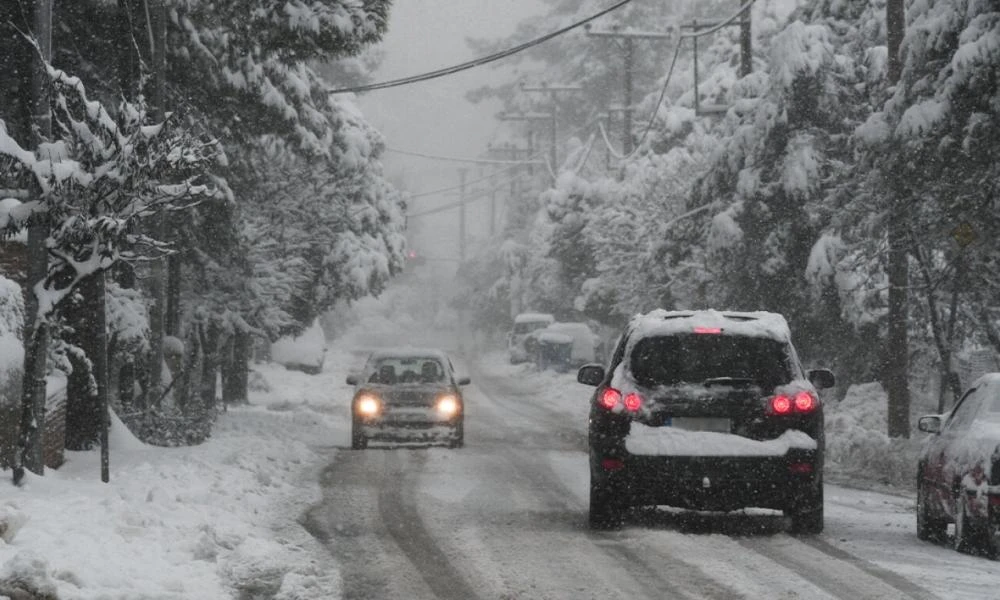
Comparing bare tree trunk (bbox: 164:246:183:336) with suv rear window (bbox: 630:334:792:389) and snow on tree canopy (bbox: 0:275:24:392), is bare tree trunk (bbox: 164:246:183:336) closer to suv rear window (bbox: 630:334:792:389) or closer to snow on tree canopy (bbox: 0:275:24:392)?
snow on tree canopy (bbox: 0:275:24:392)

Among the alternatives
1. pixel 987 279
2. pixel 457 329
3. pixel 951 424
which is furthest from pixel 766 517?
A: pixel 457 329

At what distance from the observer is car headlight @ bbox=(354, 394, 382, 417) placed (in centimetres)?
2017

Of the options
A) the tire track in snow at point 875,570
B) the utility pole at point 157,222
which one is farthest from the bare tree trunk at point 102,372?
the tire track in snow at point 875,570

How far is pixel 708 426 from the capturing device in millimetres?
10789

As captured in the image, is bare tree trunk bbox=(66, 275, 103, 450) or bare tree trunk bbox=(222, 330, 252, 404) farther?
bare tree trunk bbox=(222, 330, 252, 404)

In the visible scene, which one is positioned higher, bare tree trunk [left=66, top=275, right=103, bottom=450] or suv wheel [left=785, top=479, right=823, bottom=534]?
bare tree trunk [left=66, top=275, right=103, bottom=450]

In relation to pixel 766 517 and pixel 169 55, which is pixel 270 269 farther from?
pixel 766 517

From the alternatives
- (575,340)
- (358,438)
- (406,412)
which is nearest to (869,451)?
(406,412)

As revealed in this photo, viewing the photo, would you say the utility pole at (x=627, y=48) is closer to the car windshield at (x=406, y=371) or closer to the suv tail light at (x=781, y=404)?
the car windshield at (x=406, y=371)

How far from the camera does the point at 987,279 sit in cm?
1917

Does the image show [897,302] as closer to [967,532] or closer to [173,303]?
[967,532]

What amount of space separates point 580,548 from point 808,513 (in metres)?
2.02

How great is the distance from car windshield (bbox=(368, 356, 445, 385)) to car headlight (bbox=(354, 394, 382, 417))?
1.70 ft

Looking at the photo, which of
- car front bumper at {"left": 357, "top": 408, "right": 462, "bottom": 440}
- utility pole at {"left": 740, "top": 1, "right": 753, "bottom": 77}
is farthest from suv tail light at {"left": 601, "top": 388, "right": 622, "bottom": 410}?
utility pole at {"left": 740, "top": 1, "right": 753, "bottom": 77}
